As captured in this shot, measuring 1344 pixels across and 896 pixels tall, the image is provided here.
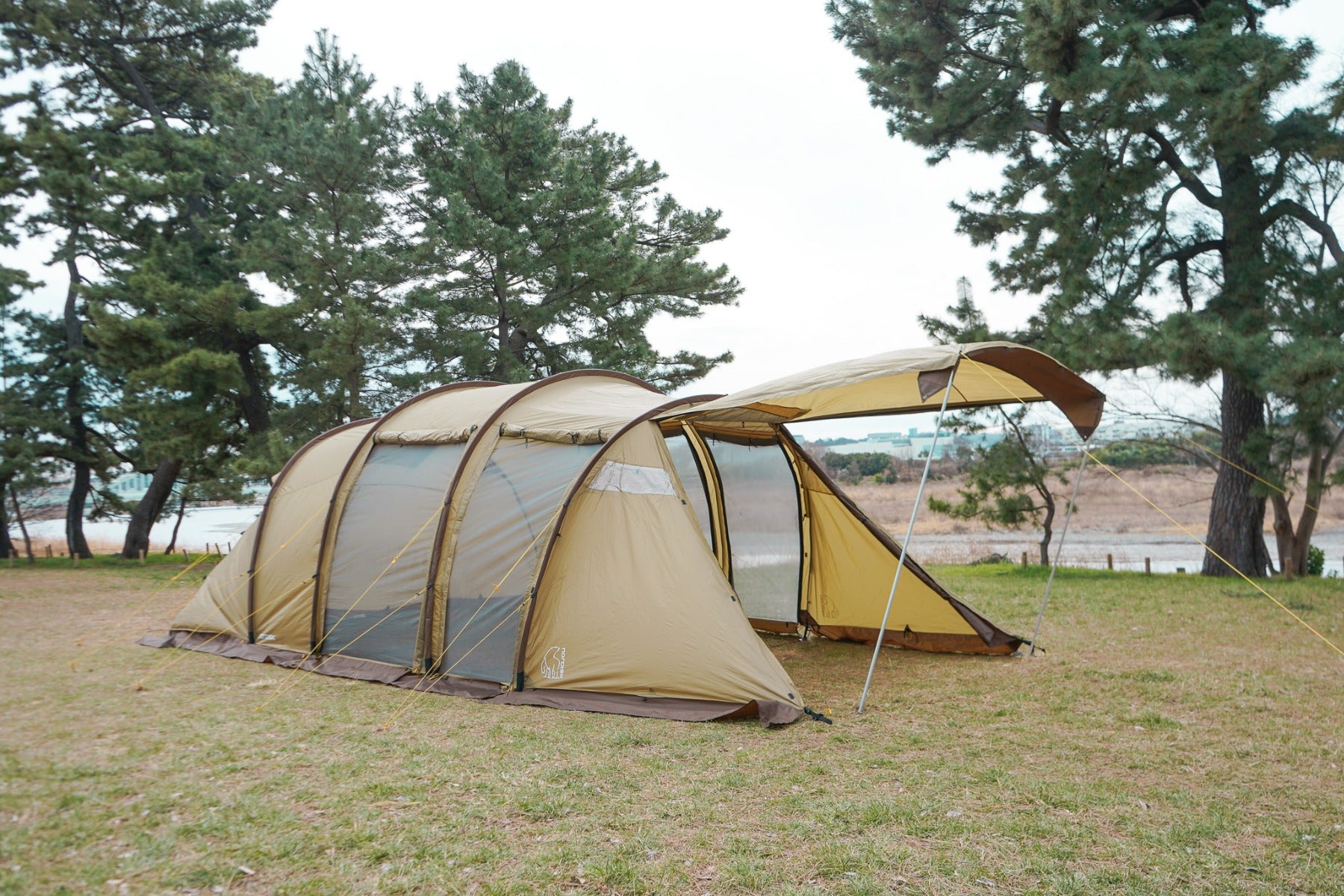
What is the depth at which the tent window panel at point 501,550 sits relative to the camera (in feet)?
19.4

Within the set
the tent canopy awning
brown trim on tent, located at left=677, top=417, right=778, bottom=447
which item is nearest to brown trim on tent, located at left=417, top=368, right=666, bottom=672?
the tent canopy awning

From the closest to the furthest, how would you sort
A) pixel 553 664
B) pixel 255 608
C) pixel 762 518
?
pixel 553 664 → pixel 255 608 → pixel 762 518

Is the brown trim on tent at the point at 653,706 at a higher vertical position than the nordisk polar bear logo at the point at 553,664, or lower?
lower

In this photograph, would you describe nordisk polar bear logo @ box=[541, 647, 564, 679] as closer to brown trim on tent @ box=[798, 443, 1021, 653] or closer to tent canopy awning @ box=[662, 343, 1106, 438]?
tent canopy awning @ box=[662, 343, 1106, 438]

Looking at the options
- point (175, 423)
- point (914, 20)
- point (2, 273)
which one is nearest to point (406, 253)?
point (175, 423)

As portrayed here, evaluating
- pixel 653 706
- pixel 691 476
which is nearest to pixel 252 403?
pixel 691 476

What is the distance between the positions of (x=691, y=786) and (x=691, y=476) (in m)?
4.11

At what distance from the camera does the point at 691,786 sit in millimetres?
4090

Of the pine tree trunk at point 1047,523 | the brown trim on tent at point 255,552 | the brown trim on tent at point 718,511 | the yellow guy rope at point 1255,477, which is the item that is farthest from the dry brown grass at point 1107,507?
the brown trim on tent at point 255,552

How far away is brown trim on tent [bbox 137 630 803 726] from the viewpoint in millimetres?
5211

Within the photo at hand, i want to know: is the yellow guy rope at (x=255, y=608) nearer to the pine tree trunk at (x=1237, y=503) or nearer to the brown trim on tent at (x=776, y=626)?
the brown trim on tent at (x=776, y=626)

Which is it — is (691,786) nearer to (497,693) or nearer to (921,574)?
(497,693)

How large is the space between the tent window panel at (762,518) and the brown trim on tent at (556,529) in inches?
83.6

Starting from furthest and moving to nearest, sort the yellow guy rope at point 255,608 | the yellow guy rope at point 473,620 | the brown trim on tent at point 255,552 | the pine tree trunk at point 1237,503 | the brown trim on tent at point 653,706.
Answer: the pine tree trunk at point 1237,503 → the brown trim on tent at point 255,552 → the yellow guy rope at point 255,608 → the yellow guy rope at point 473,620 → the brown trim on tent at point 653,706
